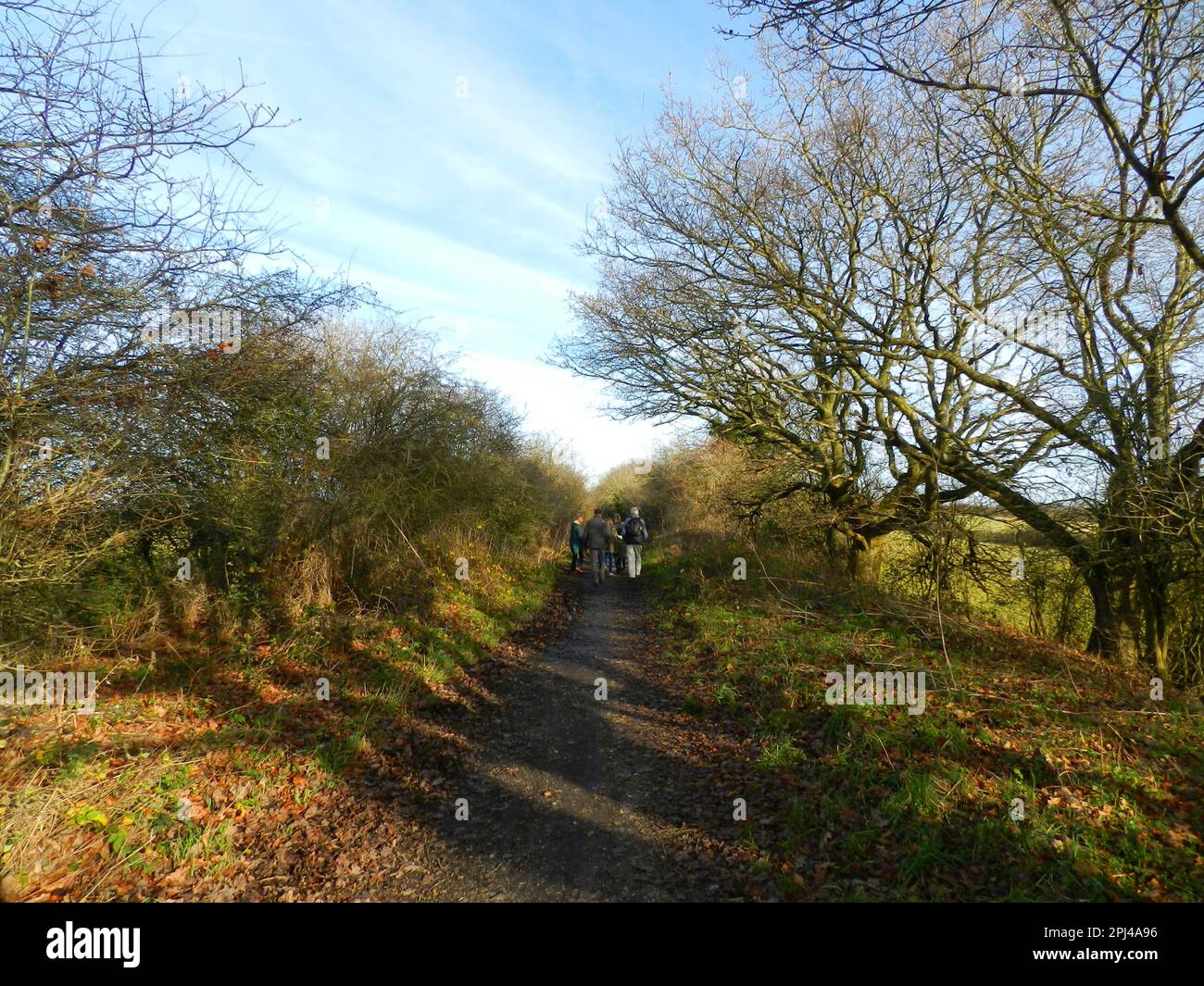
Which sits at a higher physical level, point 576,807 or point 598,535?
point 598,535

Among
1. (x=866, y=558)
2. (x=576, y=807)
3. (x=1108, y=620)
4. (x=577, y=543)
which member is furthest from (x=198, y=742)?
(x=577, y=543)

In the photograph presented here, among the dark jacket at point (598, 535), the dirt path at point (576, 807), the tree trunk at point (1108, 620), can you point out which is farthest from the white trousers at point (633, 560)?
the tree trunk at point (1108, 620)

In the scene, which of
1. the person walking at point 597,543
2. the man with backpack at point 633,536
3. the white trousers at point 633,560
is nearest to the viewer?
the person walking at point 597,543

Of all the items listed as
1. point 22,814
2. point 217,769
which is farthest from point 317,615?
point 22,814

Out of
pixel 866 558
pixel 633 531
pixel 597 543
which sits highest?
pixel 633 531

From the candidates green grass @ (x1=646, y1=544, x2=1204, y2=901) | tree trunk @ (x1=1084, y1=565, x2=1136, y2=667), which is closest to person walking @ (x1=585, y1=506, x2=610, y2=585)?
green grass @ (x1=646, y1=544, x2=1204, y2=901)

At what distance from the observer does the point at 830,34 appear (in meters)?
3.89

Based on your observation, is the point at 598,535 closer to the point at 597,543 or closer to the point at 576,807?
the point at 597,543

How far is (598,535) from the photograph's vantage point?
641 inches

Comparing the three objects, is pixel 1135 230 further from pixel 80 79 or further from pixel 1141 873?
pixel 80 79

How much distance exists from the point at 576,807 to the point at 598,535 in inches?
452

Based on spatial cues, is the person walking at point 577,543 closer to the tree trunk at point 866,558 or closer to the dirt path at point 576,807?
the tree trunk at point 866,558

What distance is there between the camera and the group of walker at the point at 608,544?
16.3 meters

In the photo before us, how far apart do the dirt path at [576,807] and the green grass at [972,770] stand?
0.51 metres
